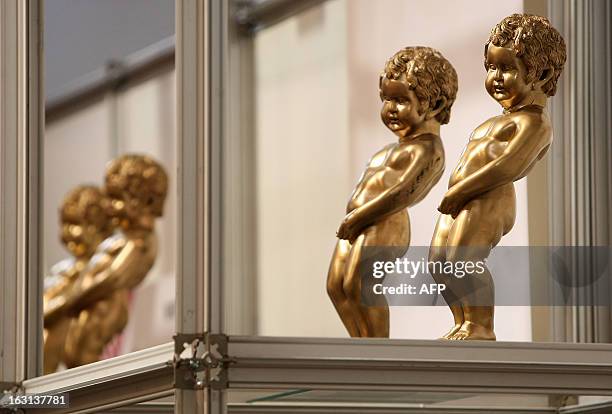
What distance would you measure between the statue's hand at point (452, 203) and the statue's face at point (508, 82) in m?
0.05

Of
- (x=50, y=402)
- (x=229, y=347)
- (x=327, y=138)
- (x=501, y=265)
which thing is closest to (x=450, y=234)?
(x=501, y=265)

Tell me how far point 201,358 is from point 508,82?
23 cm

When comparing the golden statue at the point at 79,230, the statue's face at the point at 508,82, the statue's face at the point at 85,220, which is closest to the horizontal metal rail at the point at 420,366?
the statue's face at the point at 508,82

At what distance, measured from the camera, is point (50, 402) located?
98 cm

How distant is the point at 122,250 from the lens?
1658 mm

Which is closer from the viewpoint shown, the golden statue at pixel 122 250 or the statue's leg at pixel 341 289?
the statue's leg at pixel 341 289

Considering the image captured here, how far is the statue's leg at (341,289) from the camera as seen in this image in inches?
35.9

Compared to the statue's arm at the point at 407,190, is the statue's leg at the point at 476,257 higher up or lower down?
lower down

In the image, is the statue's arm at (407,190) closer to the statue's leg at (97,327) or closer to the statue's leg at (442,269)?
the statue's leg at (442,269)

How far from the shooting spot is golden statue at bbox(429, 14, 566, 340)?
903mm

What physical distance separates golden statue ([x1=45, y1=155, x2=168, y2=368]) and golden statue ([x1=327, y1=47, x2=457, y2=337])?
611mm

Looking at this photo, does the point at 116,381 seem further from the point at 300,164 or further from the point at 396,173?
the point at 300,164

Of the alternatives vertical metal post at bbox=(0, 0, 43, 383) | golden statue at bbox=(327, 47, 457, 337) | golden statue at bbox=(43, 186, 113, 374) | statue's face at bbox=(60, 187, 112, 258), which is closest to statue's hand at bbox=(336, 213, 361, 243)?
golden statue at bbox=(327, 47, 457, 337)

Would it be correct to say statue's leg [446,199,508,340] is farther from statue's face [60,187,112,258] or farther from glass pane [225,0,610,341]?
statue's face [60,187,112,258]
